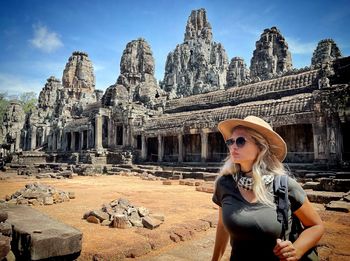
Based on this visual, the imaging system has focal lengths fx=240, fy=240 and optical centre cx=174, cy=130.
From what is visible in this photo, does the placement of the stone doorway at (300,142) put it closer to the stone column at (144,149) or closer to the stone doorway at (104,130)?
the stone column at (144,149)

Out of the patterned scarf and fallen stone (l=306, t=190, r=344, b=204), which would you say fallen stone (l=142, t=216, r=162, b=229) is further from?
fallen stone (l=306, t=190, r=344, b=204)

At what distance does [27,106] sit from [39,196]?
248 ft

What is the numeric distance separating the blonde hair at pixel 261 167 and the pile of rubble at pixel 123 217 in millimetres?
3345

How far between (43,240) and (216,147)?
1712cm

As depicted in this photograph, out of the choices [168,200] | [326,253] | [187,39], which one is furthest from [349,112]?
[187,39]

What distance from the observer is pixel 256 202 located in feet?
5.77

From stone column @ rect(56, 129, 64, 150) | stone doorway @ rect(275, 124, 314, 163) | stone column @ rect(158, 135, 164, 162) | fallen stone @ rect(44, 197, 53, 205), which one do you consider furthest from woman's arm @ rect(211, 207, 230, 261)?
stone column @ rect(56, 129, 64, 150)

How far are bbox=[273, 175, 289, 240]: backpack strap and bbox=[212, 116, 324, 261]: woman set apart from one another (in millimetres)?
32

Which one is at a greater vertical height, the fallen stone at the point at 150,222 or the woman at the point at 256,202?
the woman at the point at 256,202

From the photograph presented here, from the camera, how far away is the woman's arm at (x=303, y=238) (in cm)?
154

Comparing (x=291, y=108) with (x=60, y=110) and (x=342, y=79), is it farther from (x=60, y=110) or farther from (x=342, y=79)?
(x=60, y=110)

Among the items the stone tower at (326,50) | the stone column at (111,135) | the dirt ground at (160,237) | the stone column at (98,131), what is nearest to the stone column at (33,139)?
the stone column at (98,131)

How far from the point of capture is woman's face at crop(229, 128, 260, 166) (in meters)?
1.97

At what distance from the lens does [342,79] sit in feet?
48.7
